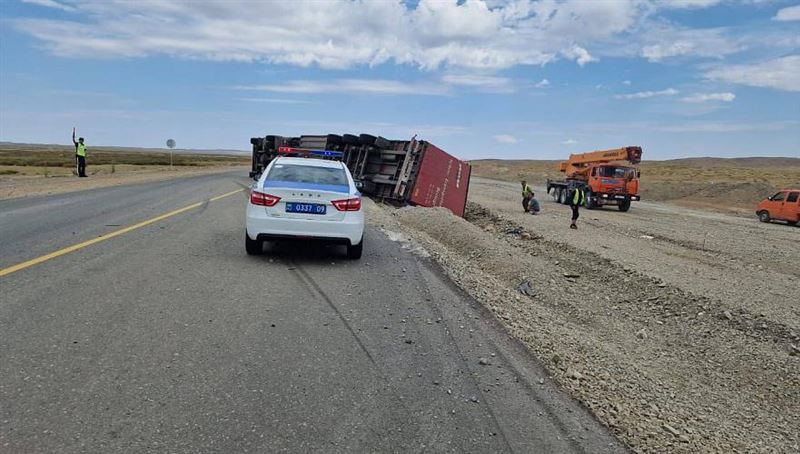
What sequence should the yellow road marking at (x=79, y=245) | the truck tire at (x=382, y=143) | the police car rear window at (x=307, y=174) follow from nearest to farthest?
the yellow road marking at (x=79, y=245) < the police car rear window at (x=307, y=174) < the truck tire at (x=382, y=143)

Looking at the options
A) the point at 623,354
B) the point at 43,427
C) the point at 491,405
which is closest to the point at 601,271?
the point at 623,354

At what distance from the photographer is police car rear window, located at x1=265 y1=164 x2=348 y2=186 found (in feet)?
30.9

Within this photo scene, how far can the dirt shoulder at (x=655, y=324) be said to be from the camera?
4.94m

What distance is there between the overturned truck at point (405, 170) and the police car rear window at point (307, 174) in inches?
346

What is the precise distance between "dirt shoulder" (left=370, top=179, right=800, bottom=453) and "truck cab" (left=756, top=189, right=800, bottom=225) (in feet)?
38.4

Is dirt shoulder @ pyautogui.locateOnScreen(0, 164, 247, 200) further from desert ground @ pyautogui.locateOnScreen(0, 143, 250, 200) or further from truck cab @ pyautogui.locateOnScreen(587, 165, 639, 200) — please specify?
truck cab @ pyautogui.locateOnScreen(587, 165, 639, 200)

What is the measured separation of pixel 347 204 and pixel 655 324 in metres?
4.94

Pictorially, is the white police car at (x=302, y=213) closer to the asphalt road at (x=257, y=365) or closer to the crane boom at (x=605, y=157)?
the asphalt road at (x=257, y=365)

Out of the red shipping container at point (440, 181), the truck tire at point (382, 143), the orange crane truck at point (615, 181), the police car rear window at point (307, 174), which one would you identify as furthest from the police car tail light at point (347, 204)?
the orange crane truck at point (615, 181)

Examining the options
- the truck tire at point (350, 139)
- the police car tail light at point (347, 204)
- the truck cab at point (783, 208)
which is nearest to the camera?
the police car tail light at point (347, 204)

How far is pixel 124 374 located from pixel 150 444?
1.10 meters

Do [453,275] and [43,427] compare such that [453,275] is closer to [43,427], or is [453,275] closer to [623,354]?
[623,354]

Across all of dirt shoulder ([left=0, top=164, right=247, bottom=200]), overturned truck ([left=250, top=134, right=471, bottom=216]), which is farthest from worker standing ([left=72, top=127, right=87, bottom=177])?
overturned truck ([left=250, top=134, right=471, bottom=216])

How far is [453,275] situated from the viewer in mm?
9180
